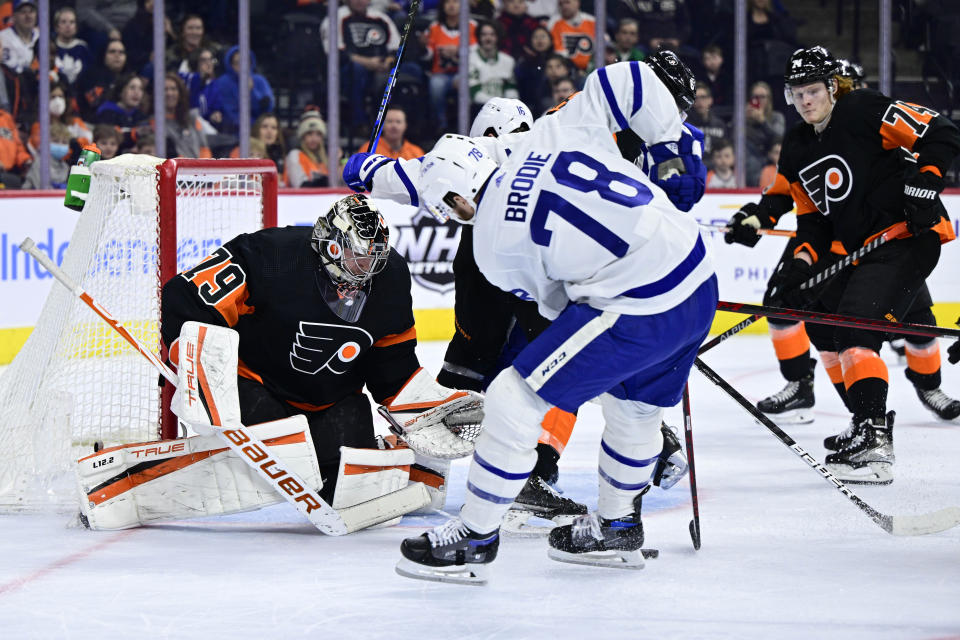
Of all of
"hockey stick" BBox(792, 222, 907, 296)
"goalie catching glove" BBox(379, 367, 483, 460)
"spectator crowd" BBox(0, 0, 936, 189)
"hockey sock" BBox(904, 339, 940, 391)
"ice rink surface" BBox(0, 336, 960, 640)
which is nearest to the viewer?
"ice rink surface" BBox(0, 336, 960, 640)

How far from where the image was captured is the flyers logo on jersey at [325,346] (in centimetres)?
284

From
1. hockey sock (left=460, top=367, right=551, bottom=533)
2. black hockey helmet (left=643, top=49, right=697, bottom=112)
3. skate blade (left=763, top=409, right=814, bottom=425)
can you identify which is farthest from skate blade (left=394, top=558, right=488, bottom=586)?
skate blade (left=763, top=409, right=814, bottom=425)

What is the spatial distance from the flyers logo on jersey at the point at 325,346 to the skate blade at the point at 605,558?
656 millimetres

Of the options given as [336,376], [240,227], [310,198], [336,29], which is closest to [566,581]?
[336,376]

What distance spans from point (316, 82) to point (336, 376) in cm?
380

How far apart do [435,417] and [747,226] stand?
115cm

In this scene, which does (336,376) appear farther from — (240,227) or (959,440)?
(959,440)

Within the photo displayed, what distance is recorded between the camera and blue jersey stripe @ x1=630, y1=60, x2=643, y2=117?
2.43 m

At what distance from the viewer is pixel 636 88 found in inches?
95.6

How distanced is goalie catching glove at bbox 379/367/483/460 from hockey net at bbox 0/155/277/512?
63 centimetres

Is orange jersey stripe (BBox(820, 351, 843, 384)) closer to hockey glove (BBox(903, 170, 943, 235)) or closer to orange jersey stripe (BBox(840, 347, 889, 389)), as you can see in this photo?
orange jersey stripe (BBox(840, 347, 889, 389))

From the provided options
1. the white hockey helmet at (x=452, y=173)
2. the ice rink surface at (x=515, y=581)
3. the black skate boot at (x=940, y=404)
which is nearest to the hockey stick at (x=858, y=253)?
the ice rink surface at (x=515, y=581)

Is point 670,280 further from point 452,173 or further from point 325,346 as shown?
point 325,346

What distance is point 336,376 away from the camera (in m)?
2.94
